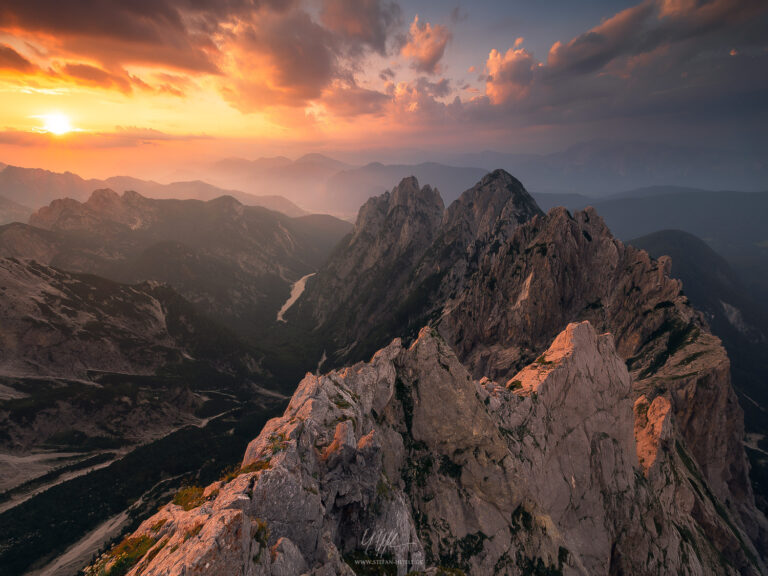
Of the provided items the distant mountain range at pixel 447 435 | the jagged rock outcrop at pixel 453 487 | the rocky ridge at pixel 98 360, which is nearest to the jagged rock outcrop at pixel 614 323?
the distant mountain range at pixel 447 435

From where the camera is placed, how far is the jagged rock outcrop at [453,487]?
64.0 ft

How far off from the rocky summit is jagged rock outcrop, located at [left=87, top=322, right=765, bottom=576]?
0.49 feet

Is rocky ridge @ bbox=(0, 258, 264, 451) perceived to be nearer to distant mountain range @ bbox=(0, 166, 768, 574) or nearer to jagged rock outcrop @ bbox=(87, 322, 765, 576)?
distant mountain range @ bbox=(0, 166, 768, 574)

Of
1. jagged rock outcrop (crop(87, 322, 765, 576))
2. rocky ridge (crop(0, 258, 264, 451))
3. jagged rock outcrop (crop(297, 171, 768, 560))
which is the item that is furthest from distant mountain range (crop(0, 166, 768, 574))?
rocky ridge (crop(0, 258, 264, 451))

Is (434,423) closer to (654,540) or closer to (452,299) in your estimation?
(654,540)

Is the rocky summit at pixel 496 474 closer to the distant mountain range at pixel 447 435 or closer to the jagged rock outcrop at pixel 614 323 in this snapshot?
the distant mountain range at pixel 447 435

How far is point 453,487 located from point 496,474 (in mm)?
5022

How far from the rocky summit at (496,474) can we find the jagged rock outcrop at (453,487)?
15cm

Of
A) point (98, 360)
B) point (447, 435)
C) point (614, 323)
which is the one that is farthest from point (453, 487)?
point (98, 360)

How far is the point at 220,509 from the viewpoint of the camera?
17.8m

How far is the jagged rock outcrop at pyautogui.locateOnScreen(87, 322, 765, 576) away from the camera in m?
19.5

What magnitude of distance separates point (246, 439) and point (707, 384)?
13830cm

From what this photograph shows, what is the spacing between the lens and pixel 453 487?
34938 mm

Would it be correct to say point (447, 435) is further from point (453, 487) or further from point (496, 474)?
point (496, 474)
